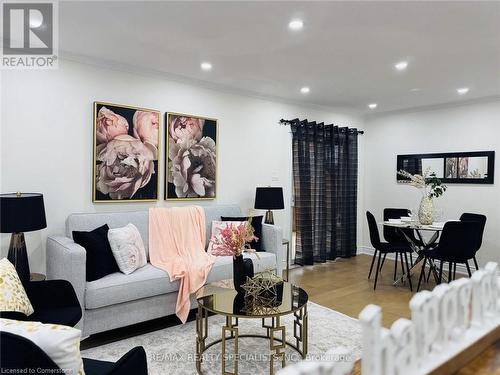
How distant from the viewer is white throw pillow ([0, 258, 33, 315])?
2.00 meters

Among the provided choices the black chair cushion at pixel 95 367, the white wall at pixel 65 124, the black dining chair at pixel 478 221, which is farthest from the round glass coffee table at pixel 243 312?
the black dining chair at pixel 478 221

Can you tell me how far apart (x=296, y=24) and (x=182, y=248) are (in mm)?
2488

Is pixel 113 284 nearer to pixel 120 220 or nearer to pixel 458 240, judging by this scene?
pixel 120 220

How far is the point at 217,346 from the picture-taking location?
2.86m

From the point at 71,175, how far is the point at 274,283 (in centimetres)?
231

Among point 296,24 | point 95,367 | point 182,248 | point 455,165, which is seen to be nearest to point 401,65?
point 296,24

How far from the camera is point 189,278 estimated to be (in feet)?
10.8

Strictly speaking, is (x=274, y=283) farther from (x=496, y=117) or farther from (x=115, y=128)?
(x=496, y=117)

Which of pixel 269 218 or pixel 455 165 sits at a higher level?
pixel 455 165

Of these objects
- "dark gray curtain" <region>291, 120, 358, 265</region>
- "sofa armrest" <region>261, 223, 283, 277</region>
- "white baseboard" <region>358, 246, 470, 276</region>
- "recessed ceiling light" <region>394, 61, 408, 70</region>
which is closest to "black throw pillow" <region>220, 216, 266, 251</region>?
"sofa armrest" <region>261, 223, 283, 277</region>

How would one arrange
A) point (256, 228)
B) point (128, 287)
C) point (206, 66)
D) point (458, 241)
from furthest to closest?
point (256, 228) → point (458, 241) → point (206, 66) → point (128, 287)

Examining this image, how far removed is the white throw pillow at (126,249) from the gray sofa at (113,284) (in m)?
0.07

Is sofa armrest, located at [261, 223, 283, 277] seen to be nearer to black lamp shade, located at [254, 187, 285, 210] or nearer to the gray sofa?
black lamp shade, located at [254, 187, 285, 210]

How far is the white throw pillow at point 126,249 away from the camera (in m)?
3.19
